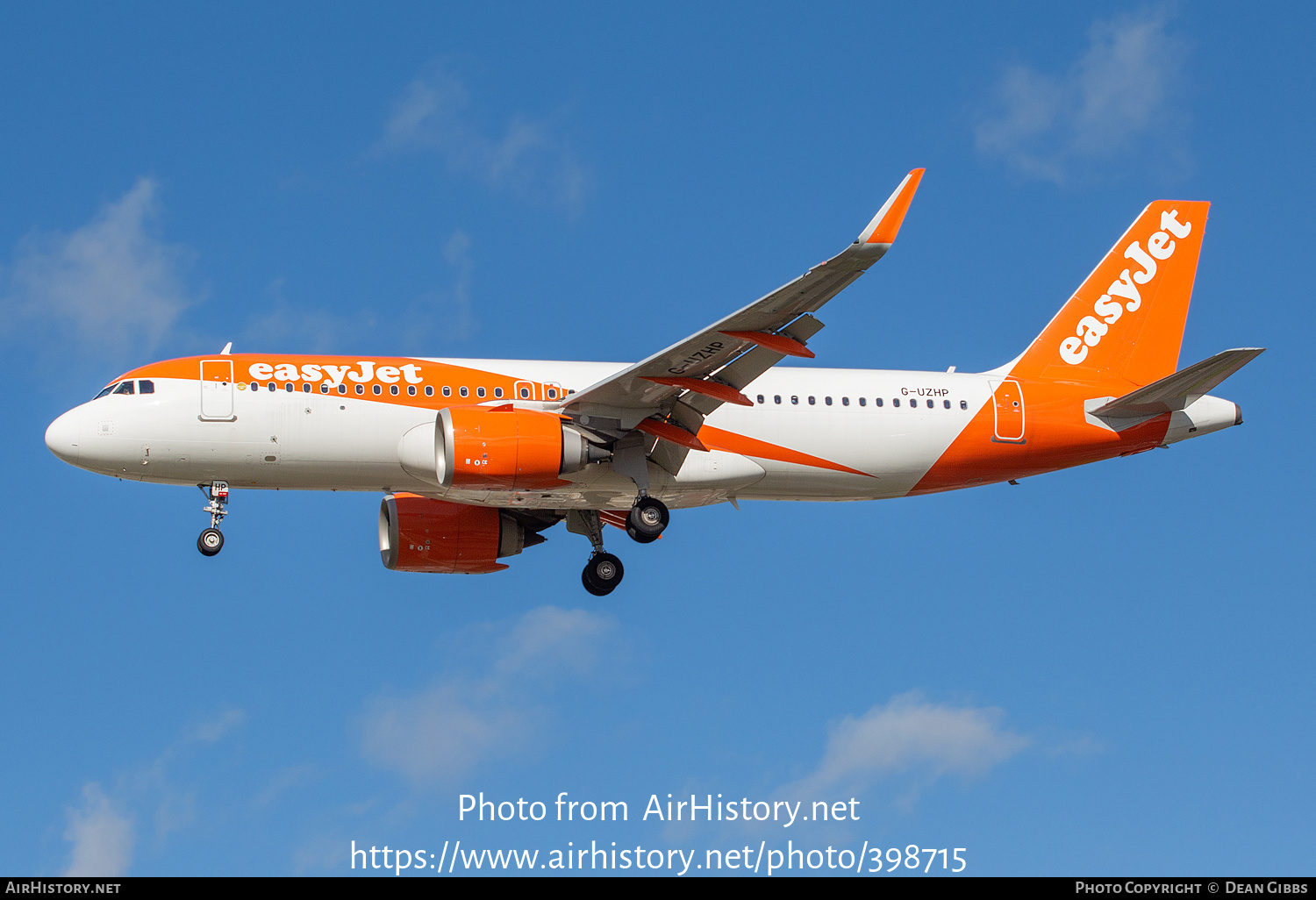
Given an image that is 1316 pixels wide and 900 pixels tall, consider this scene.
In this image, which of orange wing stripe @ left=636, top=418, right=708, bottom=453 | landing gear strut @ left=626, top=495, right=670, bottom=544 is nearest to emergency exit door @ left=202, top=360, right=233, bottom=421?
orange wing stripe @ left=636, top=418, right=708, bottom=453

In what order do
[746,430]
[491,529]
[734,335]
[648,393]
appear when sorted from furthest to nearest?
[491,529]
[746,430]
[648,393]
[734,335]

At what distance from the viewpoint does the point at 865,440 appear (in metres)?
31.9

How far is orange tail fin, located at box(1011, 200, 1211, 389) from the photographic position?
1362 inches

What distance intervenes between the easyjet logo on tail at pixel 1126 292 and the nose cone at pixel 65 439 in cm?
2104

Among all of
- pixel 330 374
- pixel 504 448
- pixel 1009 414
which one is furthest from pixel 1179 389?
pixel 330 374

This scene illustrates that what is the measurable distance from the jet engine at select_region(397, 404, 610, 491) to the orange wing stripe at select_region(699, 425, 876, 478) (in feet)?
9.74

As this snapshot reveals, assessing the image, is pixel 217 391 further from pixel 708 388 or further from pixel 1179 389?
pixel 1179 389

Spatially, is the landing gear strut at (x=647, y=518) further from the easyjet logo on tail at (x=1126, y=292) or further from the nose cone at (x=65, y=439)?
the nose cone at (x=65, y=439)

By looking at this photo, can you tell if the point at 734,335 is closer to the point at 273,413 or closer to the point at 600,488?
the point at 600,488

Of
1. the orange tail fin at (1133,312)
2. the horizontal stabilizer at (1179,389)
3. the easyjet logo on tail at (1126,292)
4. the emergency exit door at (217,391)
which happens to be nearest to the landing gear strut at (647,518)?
the emergency exit door at (217,391)

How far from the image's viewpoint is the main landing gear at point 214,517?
29.8 meters

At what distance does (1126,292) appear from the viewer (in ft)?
117
